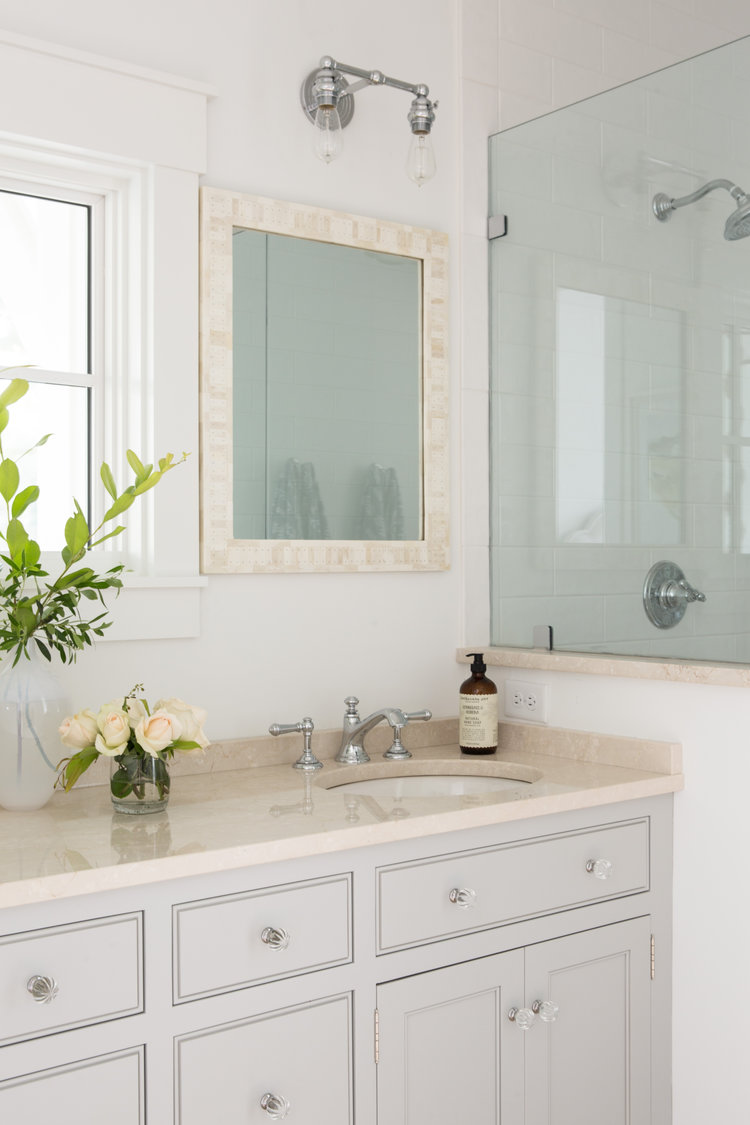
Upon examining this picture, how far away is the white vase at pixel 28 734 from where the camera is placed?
1.62 meters

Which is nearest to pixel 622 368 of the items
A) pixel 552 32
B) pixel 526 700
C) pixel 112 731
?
pixel 526 700

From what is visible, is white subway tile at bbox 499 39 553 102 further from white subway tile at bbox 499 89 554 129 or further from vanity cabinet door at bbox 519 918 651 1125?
vanity cabinet door at bbox 519 918 651 1125

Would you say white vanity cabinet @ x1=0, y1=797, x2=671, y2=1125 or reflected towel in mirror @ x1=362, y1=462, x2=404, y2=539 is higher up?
reflected towel in mirror @ x1=362, y1=462, x2=404, y2=539

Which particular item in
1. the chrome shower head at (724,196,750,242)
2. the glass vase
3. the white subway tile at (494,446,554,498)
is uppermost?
the chrome shower head at (724,196,750,242)

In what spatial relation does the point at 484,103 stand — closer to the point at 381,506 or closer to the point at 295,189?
the point at 295,189

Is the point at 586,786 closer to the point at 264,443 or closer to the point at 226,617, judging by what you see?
the point at 226,617

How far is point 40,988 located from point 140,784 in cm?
36

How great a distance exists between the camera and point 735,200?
6.63 feet

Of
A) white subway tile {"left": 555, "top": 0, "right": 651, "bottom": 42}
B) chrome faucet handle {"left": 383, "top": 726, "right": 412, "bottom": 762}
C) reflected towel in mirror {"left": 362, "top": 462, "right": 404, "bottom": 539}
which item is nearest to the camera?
chrome faucet handle {"left": 383, "top": 726, "right": 412, "bottom": 762}

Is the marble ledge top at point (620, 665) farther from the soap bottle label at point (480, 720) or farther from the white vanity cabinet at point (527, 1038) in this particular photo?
the white vanity cabinet at point (527, 1038)

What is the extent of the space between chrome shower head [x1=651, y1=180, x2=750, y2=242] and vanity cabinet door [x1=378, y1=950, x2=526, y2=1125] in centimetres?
134

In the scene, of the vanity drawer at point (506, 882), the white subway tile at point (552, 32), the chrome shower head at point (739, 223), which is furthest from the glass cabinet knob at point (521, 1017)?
the white subway tile at point (552, 32)

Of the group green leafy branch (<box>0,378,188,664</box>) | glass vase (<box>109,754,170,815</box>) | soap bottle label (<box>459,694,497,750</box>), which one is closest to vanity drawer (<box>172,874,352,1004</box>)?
glass vase (<box>109,754,170,815</box>)

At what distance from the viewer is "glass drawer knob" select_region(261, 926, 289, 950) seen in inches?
58.0
